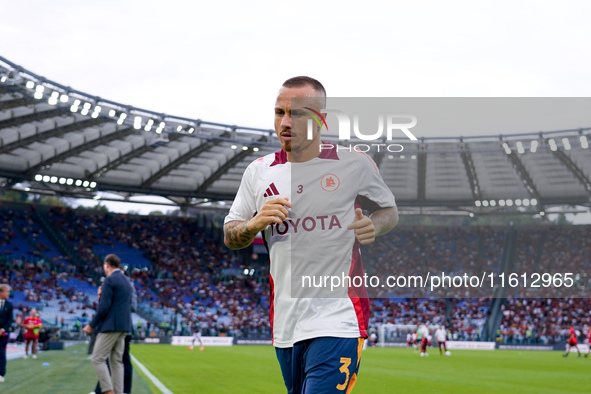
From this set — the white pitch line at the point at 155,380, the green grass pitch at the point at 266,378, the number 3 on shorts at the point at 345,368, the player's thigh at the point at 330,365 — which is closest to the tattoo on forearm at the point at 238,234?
the player's thigh at the point at 330,365

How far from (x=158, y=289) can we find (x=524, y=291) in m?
24.2

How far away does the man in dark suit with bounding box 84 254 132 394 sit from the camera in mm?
9016

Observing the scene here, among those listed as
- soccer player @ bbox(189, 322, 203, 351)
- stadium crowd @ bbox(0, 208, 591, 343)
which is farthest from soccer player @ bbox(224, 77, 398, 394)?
soccer player @ bbox(189, 322, 203, 351)

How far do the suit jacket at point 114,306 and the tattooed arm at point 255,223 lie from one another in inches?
222

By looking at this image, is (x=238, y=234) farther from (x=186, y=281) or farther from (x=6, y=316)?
(x=186, y=281)

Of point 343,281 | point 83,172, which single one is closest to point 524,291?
point 83,172

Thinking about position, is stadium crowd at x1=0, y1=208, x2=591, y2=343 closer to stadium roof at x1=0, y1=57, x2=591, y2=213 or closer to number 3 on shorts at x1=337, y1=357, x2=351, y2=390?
stadium roof at x1=0, y1=57, x2=591, y2=213

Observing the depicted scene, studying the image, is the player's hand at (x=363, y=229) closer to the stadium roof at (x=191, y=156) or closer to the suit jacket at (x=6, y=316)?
the suit jacket at (x=6, y=316)

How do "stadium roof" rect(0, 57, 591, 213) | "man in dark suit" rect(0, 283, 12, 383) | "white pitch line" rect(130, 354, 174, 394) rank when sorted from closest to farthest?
"white pitch line" rect(130, 354, 174, 394) < "man in dark suit" rect(0, 283, 12, 383) < "stadium roof" rect(0, 57, 591, 213)

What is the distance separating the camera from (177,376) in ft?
53.3

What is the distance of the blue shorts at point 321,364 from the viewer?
3594 mm

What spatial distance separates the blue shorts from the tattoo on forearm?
66 centimetres

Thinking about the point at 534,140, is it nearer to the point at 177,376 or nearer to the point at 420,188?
the point at 420,188

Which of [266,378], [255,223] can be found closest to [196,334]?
[266,378]
